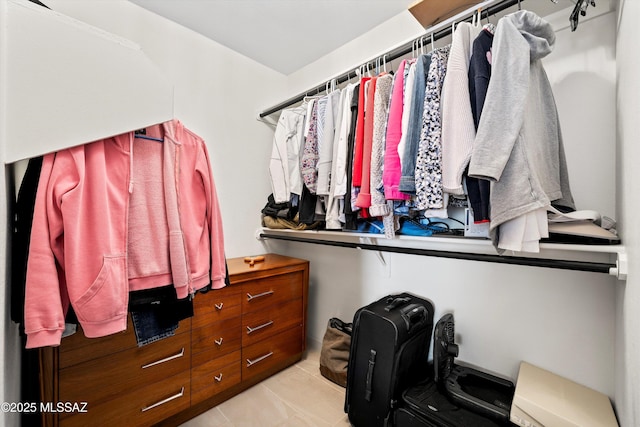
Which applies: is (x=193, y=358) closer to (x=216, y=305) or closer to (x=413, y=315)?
(x=216, y=305)

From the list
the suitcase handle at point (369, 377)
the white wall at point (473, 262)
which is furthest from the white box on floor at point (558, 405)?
the suitcase handle at point (369, 377)

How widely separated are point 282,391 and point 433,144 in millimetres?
1722

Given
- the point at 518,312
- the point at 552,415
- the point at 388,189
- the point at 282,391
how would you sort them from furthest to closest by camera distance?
the point at 282,391
the point at 518,312
the point at 388,189
the point at 552,415

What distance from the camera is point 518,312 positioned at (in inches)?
52.2

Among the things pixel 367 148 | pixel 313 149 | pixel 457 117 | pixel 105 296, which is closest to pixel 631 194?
pixel 457 117

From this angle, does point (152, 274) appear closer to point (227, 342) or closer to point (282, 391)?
point (227, 342)

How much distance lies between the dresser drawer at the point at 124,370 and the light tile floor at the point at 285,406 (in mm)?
388

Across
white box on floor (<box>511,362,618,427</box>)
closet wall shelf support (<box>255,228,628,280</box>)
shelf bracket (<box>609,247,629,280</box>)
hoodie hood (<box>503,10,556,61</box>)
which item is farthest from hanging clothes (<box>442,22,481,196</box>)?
white box on floor (<box>511,362,618,427</box>)

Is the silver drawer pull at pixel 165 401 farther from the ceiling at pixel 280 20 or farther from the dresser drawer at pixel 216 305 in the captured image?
the ceiling at pixel 280 20

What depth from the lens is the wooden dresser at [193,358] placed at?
3.58ft

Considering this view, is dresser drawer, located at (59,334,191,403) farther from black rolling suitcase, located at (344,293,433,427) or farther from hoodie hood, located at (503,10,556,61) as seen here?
hoodie hood, located at (503,10,556,61)

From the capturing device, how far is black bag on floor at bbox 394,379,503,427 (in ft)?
3.62

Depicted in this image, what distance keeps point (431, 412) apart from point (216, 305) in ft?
3.98

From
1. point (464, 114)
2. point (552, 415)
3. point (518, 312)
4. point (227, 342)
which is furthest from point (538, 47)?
point (227, 342)
